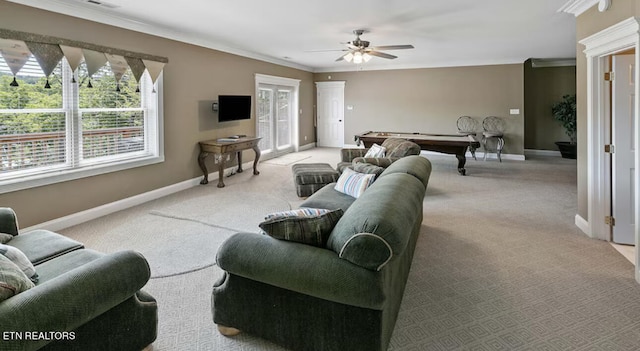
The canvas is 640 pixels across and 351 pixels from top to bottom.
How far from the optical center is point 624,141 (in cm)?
347

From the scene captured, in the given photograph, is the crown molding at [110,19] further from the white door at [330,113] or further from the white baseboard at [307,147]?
the white door at [330,113]

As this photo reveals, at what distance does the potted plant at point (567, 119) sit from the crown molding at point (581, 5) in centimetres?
562

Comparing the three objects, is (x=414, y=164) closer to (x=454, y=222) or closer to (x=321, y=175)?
(x=454, y=222)

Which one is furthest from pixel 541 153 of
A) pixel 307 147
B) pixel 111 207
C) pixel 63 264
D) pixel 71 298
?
pixel 71 298

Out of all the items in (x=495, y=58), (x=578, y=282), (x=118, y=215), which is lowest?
(x=578, y=282)

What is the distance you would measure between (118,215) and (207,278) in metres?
2.40

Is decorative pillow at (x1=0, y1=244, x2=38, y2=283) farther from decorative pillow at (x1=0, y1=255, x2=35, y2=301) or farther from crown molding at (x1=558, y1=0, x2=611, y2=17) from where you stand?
crown molding at (x1=558, y1=0, x2=611, y2=17)

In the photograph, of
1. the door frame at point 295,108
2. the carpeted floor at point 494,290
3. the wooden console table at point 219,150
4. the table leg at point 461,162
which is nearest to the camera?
the carpeted floor at point 494,290

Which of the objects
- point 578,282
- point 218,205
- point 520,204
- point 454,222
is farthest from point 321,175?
point 578,282

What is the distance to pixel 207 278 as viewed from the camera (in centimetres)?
288

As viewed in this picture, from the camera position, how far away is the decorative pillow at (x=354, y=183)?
→ 353 centimetres

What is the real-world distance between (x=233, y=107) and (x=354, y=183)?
4062 mm

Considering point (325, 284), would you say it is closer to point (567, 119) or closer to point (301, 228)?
point (301, 228)

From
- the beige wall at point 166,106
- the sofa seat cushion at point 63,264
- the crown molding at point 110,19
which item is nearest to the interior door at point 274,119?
the beige wall at point 166,106
